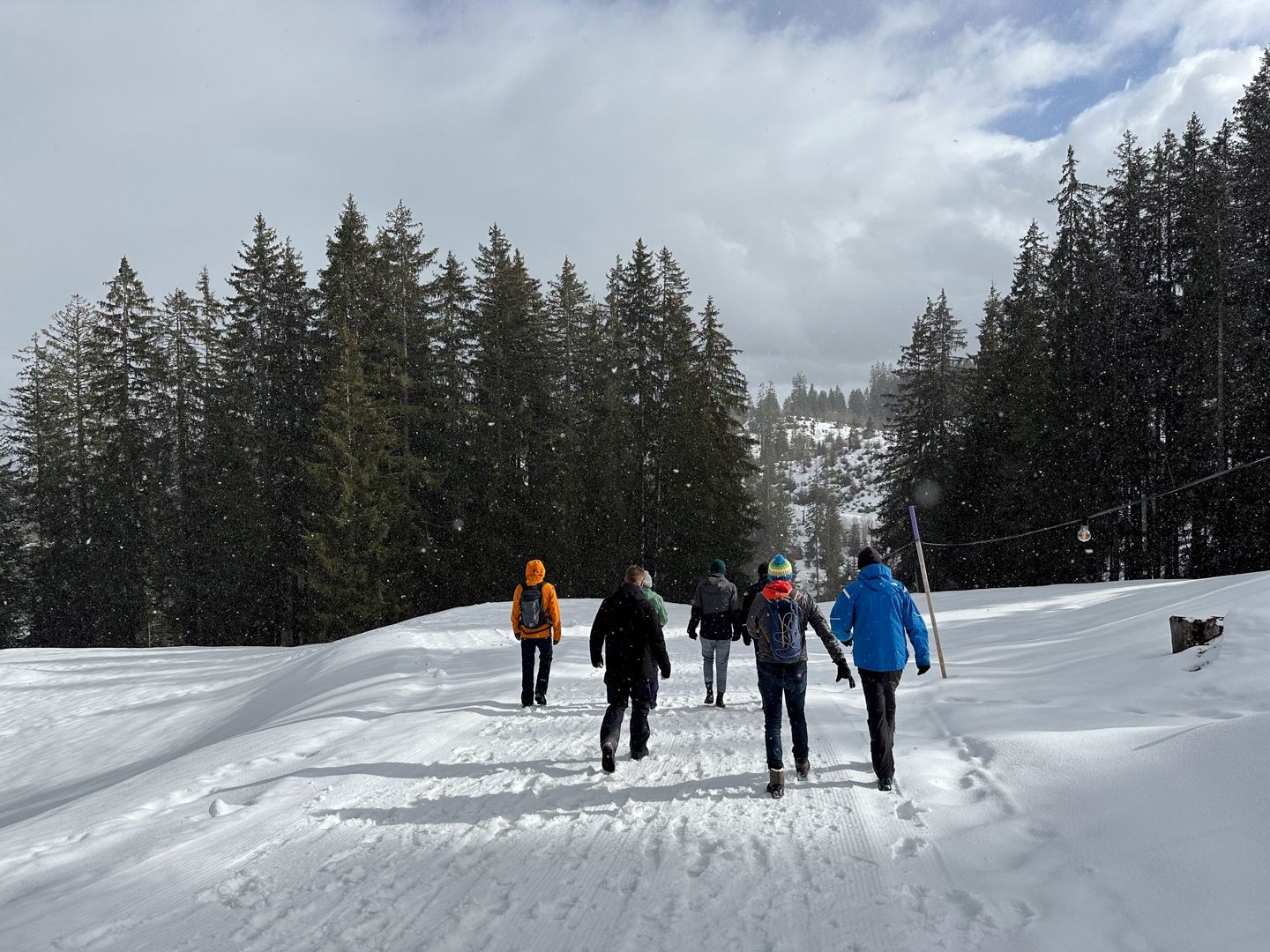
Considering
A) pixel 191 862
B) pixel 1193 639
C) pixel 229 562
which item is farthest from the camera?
pixel 229 562

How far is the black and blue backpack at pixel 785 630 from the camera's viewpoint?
5773 mm

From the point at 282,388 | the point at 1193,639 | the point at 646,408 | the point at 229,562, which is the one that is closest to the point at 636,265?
the point at 646,408

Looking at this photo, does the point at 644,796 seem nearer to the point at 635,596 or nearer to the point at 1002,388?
the point at 635,596

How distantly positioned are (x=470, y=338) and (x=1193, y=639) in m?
30.6

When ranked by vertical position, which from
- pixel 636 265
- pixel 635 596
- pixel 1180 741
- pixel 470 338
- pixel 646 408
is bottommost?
pixel 1180 741

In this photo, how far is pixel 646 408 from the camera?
33.2 m

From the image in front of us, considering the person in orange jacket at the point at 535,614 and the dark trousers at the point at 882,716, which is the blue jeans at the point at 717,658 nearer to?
the person in orange jacket at the point at 535,614

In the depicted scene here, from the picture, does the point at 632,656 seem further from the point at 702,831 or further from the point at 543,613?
the point at 543,613

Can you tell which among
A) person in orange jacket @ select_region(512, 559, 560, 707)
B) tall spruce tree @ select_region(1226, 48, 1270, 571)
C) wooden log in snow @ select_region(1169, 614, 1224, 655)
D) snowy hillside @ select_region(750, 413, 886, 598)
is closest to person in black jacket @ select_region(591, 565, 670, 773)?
person in orange jacket @ select_region(512, 559, 560, 707)

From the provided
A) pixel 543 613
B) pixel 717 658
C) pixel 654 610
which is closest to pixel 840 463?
pixel 717 658

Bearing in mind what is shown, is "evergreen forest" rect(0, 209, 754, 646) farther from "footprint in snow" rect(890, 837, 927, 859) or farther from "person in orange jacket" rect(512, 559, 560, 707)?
"footprint in snow" rect(890, 837, 927, 859)

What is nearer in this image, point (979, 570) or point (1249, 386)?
point (1249, 386)

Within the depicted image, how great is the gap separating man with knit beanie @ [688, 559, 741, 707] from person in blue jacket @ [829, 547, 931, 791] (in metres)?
3.21

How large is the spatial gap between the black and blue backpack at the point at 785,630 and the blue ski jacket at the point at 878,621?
34 cm
